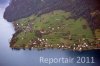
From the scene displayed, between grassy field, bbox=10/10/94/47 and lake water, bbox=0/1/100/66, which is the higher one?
grassy field, bbox=10/10/94/47

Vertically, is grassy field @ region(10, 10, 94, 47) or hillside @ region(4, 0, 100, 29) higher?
hillside @ region(4, 0, 100, 29)

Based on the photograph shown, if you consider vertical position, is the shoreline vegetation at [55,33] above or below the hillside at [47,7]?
below

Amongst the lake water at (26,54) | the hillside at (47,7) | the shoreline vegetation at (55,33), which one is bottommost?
the lake water at (26,54)

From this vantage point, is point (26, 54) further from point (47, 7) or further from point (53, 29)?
point (47, 7)

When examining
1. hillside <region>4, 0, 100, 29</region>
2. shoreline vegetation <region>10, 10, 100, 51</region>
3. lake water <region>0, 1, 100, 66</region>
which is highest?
hillside <region>4, 0, 100, 29</region>

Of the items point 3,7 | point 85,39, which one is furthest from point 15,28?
point 85,39
